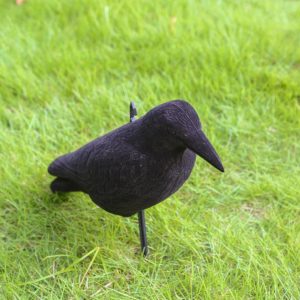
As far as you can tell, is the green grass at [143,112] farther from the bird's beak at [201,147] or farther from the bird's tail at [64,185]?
the bird's beak at [201,147]

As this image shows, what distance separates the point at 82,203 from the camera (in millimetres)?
2408

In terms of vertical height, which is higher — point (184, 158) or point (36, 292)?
point (184, 158)

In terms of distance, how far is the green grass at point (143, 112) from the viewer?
2.08 metres

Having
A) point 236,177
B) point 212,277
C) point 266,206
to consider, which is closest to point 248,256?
point 212,277

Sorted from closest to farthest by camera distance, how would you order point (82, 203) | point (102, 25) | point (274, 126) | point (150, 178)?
point (150, 178) → point (82, 203) → point (274, 126) → point (102, 25)

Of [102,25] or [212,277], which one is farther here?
[102,25]

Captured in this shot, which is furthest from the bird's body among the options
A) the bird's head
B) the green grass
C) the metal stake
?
the green grass

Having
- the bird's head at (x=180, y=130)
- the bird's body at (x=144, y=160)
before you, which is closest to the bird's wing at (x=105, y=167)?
the bird's body at (x=144, y=160)

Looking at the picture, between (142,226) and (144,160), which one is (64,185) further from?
(144,160)

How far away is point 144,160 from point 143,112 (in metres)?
1.17

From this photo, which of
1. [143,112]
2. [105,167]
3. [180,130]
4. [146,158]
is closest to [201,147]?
[180,130]

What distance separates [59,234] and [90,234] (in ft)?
0.51

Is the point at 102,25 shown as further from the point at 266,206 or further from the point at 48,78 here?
the point at 266,206

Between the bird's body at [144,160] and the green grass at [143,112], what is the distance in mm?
403
